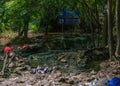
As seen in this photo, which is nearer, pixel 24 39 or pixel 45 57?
pixel 45 57

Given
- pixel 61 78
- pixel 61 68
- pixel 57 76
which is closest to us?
pixel 61 78

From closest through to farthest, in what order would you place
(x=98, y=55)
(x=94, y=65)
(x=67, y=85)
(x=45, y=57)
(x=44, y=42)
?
(x=67, y=85)
(x=94, y=65)
(x=98, y=55)
(x=45, y=57)
(x=44, y=42)

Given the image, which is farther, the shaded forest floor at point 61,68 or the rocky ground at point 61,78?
the shaded forest floor at point 61,68

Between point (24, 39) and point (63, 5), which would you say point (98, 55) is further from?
point (24, 39)

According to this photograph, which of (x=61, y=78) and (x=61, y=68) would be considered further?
(x=61, y=68)

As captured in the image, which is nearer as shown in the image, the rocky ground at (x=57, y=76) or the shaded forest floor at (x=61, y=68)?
the rocky ground at (x=57, y=76)

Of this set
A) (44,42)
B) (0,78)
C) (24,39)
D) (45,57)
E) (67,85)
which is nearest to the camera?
(67,85)

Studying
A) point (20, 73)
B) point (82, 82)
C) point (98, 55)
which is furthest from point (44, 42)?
point (82, 82)

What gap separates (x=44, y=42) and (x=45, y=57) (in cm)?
402

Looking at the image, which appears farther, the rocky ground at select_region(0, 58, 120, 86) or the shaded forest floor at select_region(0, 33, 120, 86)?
the shaded forest floor at select_region(0, 33, 120, 86)

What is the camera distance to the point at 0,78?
9164mm

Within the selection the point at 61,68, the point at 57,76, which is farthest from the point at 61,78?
the point at 61,68

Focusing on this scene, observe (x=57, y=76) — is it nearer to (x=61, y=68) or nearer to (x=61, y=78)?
(x=61, y=78)

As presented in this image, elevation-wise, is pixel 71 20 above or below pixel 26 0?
below
